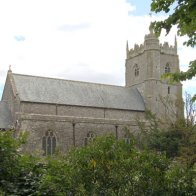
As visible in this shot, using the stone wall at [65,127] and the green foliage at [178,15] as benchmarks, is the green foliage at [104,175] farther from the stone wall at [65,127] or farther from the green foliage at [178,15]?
the stone wall at [65,127]

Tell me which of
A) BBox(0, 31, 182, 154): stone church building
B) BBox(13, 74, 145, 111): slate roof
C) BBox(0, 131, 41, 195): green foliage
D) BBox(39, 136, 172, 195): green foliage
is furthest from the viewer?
BBox(13, 74, 145, 111): slate roof

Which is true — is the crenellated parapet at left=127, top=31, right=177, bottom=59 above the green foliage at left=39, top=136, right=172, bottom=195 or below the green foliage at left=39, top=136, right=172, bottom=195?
above

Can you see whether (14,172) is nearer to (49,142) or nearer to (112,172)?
(112,172)

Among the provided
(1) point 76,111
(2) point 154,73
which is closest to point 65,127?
(1) point 76,111

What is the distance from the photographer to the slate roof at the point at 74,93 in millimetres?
41531

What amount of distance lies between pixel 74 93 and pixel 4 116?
25.8 feet

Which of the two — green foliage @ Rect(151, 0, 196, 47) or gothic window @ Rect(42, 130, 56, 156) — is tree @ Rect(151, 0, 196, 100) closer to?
green foliage @ Rect(151, 0, 196, 47)

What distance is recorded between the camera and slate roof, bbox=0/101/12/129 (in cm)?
3944

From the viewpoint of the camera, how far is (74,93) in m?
44.6

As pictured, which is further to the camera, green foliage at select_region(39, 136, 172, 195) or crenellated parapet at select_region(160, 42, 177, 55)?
crenellated parapet at select_region(160, 42, 177, 55)

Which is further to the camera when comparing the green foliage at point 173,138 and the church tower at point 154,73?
the church tower at point 154,73

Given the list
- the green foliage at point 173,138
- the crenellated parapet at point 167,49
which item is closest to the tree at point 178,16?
the green foliage at point 173,138

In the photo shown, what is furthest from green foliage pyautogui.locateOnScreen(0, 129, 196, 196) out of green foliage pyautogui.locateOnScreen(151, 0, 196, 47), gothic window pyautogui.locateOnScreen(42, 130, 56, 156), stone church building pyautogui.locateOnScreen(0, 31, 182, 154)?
gothic window pyautogui.locateOnScreen(42, 130, 56, 156)

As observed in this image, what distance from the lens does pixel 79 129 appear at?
41.4m
